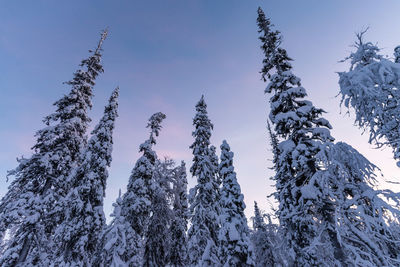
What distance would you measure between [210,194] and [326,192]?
35.8 ft

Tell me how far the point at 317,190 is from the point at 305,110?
A: 4.21 meters

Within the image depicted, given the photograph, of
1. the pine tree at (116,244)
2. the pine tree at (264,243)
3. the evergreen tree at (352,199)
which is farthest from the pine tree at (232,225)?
the pine tree at (264,243)

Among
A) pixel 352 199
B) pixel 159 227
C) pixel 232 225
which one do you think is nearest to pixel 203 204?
pixel 232 225

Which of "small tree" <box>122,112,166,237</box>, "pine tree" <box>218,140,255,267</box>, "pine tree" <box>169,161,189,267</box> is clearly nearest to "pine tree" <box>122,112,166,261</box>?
"small tree" <box>122,112,166,237</box>

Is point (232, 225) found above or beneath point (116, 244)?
above

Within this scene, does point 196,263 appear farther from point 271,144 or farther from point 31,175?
point 271,144

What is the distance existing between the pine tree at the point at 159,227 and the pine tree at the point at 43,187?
25.4 ft

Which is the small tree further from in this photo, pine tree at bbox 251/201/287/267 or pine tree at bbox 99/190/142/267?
pine tree at bbox 251/201/287/267

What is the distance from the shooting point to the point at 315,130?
1046 centimetres

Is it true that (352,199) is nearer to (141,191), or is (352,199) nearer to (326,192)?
(326,192)

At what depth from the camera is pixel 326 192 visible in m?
8.90

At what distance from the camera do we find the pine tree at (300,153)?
9.30 meters

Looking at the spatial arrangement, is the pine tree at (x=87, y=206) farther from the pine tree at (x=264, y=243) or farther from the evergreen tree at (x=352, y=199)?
the pine tree at (x=264, y=243)

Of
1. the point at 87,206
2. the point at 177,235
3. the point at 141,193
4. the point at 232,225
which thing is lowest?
the point at 232,225
